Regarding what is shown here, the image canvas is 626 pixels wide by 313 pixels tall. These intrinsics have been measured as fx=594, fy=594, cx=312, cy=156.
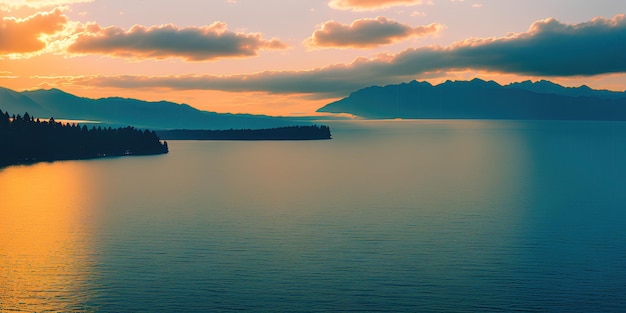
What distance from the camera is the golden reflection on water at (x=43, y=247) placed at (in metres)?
52.6

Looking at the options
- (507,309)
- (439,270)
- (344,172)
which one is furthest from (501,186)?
(507,309)

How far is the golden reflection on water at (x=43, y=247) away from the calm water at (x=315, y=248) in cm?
25

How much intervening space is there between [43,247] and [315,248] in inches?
1321

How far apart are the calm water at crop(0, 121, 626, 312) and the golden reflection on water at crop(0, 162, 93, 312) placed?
25 cm

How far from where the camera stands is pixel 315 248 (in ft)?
234

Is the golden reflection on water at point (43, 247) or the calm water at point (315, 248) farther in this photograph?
the golden reflection on water at point (43, 247)

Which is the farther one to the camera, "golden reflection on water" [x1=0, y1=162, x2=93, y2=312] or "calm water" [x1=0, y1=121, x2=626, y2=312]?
"golden reflection on water" [x1=0, y1=162, x2=93, y2=312]

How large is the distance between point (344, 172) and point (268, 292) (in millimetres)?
127880

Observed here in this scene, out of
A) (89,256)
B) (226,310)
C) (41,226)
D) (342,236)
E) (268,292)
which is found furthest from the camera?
(41,226)

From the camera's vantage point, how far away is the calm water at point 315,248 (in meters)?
52.0

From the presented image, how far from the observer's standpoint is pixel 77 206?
112m

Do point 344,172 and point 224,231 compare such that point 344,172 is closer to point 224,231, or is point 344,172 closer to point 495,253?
point 224,231

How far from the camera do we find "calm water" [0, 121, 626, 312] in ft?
171

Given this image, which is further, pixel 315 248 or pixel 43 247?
pixel 43 247
